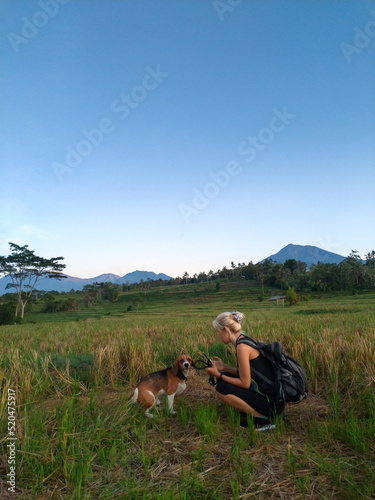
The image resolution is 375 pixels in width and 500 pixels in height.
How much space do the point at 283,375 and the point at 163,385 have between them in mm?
1887

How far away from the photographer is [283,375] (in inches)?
157

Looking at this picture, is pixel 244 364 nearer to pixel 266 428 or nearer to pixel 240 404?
pixel 240 404

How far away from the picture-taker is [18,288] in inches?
2429

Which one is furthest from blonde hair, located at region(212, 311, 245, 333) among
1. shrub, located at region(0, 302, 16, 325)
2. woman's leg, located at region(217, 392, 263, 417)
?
shrub, located at region(0, 302, 16, 325)

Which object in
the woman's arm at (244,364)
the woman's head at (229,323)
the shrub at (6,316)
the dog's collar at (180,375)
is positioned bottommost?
the shrub at (6,316)

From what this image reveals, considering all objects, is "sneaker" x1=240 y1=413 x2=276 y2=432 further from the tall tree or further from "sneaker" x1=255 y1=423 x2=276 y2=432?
the tall tree

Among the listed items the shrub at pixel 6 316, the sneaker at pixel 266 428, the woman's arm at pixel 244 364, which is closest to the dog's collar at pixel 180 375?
the woman's arm at pixel 244 364

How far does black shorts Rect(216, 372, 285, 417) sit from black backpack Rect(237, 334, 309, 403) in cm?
16

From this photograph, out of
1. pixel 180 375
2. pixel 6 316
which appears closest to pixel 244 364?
pixel 180 375

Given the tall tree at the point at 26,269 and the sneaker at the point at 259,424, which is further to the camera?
the tall tree at the point at 26,269

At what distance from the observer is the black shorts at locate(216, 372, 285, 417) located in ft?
13.1

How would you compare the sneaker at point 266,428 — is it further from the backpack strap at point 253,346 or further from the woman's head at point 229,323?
the woman's head at point 229,323

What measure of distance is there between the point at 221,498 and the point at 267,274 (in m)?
132

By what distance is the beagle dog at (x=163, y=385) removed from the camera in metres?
4.38
